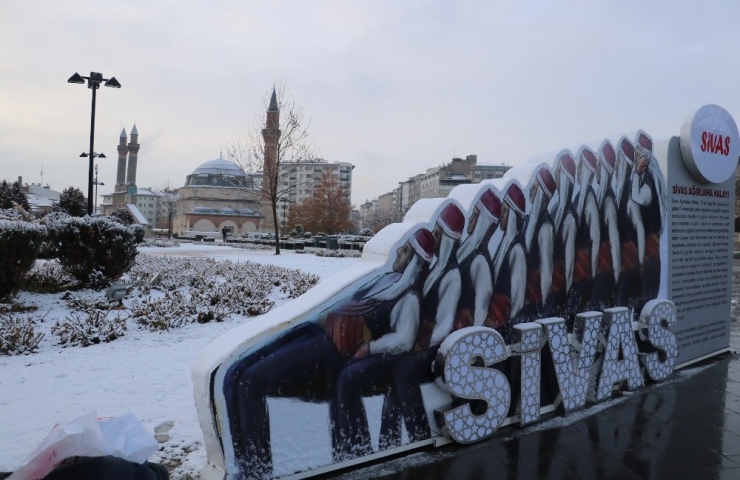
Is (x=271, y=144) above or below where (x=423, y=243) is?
above

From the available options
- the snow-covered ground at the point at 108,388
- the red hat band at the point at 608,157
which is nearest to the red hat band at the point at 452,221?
the red hat band at the point at 608,157

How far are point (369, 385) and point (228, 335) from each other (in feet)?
3.32

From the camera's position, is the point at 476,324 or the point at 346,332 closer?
the point at 346,332

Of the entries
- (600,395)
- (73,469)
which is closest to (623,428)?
(600,395)

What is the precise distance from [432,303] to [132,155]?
93188mm

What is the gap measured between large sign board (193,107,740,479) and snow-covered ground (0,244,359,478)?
907 millimetres

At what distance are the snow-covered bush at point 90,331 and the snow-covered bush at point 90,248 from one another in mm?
3475

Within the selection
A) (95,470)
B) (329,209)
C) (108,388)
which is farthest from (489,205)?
(329,209)

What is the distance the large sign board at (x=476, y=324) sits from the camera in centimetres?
331

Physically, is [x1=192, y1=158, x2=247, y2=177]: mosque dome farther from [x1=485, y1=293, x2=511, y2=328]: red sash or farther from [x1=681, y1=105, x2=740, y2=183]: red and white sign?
[x1=485, y1=293, x2=511, y2=328]: red sash

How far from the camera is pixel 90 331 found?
23.1 feet

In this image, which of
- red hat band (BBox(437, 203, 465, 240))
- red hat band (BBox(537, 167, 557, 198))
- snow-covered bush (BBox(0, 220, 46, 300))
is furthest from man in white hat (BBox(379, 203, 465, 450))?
snow-covered bush (BBox(0, 220, 46, 300))

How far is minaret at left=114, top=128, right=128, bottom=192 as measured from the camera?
88.0 meters

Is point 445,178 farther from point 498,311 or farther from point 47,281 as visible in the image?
point 498,311
